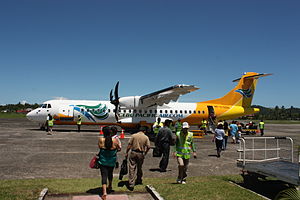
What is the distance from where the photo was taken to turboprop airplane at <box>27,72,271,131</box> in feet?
70.4

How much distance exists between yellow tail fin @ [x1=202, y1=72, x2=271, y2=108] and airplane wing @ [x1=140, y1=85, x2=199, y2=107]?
7.78 metres

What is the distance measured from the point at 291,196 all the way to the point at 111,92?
2002cm

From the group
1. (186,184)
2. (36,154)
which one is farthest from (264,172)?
(36,154)

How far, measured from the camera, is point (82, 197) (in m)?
5.53

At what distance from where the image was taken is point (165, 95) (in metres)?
20.2

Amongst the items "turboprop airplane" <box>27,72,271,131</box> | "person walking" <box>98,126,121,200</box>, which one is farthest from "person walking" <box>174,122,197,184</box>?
"turboprop airplane" <box>27,72,271,131</box>

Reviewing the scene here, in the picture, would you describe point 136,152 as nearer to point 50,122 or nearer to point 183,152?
point 183,152

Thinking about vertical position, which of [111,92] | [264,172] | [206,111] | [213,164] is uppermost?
[111,92]

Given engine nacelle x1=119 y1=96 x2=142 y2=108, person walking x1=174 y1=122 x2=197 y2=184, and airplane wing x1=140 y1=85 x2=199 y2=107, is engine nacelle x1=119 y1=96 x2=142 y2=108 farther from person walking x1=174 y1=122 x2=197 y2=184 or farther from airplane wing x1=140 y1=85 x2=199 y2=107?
person walking x1=174 y1=122 x2=197 y2=184

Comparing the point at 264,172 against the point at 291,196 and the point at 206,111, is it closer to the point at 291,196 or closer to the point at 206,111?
the point at 291,196

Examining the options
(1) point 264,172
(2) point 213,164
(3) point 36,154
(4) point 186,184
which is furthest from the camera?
(3) point 36,154

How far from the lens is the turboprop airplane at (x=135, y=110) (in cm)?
2147

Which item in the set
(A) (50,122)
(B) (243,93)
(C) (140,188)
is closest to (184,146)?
(C) (140,188)

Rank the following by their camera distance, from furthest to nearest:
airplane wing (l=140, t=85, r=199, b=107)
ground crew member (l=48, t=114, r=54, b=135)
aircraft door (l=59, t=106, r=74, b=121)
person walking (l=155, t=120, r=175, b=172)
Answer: aircraft door (l=59, t=106, r=74, b=121) → ground crew member (l=48, t=114, r=54, b=135) → airplane wing (l=140, t=85, r=199, b=107) → person walking (l=155, t=120, r=175, b=172)
